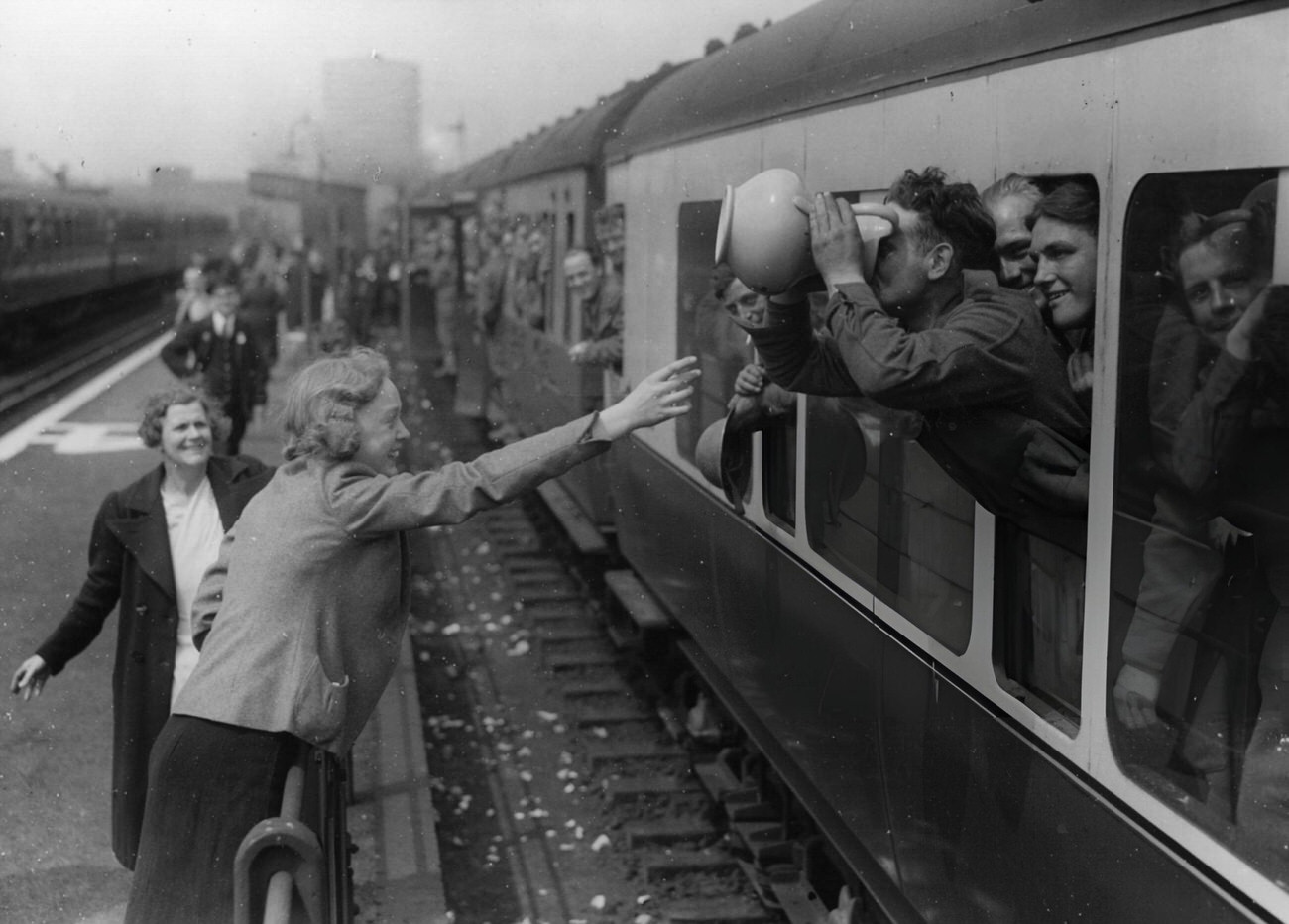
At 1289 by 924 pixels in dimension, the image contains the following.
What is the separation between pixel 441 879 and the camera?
230 inches

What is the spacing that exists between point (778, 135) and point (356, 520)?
7.05ft

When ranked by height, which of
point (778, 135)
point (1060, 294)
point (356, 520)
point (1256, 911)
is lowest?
point (1256, 911)

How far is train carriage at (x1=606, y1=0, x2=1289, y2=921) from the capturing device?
255 centimetres

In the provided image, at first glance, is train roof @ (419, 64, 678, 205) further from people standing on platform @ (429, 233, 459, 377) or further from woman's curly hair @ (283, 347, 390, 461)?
woman's curly hair @ (283, 347, 390, 461)

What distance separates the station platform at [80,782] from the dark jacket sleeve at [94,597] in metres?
0.56

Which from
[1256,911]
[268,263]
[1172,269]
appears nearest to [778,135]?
[1172,269]

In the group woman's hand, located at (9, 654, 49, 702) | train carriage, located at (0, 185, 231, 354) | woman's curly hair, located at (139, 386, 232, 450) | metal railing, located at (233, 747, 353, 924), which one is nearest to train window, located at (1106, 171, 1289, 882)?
metal railing, located at (233, 747, 353, 924)

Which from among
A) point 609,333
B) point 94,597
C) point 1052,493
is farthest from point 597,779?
point 1052,493

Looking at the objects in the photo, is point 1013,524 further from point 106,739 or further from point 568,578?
point 568,578

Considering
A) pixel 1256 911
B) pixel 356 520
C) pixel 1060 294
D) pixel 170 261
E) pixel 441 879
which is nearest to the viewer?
pixel 1256 911

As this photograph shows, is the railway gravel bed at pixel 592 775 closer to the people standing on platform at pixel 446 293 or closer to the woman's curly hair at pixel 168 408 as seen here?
the woman's curly hair at pixel 168 408

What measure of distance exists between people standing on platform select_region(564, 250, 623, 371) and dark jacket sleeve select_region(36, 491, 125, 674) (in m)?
3.86

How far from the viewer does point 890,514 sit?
160 inches

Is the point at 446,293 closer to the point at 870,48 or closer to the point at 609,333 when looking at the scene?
the point at 609,333
